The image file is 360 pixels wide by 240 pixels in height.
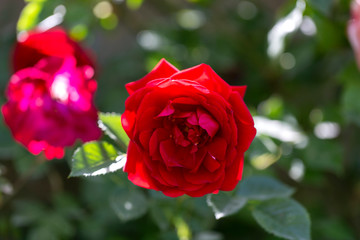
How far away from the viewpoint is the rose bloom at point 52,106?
72 centimetres

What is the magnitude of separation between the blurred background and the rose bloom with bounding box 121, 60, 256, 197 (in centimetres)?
21

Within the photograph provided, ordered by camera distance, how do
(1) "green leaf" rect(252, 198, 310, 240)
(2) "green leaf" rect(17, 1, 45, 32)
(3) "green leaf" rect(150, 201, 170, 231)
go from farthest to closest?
1. (2) "green leaf" rect(17, 1, 45, 32)
2. (3) "green leaf" rect(150, 201, 170, 231)
3. (1) "green leaf" rect(252, 198, 310, 240)

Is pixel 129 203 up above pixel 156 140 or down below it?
below

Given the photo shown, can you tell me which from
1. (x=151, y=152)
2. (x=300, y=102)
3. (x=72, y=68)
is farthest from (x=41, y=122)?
(x=300, y=102)

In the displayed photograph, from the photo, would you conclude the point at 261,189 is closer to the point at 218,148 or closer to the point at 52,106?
the point at 218,148

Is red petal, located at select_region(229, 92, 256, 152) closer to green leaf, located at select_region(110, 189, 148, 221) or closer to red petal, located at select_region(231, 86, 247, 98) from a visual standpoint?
red petal, located at select_region(231, 86, 247, 98)

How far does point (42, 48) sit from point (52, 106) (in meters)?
0.13

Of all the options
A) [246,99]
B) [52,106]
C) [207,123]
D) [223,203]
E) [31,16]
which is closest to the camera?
[207,123]

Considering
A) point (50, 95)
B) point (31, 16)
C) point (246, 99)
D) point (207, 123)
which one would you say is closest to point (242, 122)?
point (207, 123)

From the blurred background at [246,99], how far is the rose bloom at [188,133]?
0.68 feet

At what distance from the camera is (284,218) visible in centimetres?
66

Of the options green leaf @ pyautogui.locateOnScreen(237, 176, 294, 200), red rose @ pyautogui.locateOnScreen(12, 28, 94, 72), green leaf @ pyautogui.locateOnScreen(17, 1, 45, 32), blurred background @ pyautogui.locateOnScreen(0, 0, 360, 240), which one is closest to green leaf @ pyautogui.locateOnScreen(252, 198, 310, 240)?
green leaf @ pyautogui.locateOnScreen(237, 176, 294, 200)

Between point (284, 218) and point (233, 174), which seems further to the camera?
point (284, 218)

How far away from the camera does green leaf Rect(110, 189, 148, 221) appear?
2.34 feet
